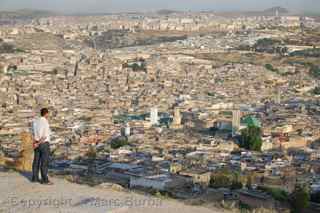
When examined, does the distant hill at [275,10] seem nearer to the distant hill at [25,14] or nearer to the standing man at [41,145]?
the distant hill at [25,14]

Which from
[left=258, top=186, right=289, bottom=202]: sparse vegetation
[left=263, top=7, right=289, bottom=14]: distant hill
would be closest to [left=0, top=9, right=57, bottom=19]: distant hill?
[left=263, top=7, right=289, bottom=14]: distant hill

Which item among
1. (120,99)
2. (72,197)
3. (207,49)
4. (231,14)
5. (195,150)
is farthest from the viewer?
(231,14)

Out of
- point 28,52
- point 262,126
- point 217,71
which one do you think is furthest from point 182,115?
point 28,52

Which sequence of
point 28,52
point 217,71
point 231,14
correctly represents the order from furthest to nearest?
point 231,14
point 28,52
point 217,71

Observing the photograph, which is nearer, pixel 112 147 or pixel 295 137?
pixel 112 147

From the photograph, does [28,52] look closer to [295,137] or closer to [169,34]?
[169,34]

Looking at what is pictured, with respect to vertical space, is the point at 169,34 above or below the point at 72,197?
below

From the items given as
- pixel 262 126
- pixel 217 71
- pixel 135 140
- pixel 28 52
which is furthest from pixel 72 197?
pixel 28 52

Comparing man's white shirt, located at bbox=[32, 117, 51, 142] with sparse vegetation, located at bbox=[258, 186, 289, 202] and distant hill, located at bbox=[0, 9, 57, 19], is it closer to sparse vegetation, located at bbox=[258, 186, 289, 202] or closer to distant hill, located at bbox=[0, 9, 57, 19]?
sparse vegetation, located at bbox=[258, 186, 289, 202]
